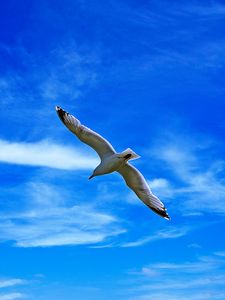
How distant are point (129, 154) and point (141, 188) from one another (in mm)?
3185

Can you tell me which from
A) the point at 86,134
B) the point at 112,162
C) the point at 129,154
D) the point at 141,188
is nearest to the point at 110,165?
the point at 112,162

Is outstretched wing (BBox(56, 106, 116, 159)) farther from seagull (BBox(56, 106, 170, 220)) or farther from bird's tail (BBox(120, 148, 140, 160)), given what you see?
bird's tail (BBox(120, 148, 140, 160))

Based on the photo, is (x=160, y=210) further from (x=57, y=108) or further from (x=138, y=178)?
(x=57, y=108)

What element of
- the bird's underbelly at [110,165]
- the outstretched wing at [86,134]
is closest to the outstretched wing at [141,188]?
the bird's underbelly at [110,165]

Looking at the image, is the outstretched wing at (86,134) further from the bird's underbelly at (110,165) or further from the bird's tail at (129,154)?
the bird's tail at (129,154)

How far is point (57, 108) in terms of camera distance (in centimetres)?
2589

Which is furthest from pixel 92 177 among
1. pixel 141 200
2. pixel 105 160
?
pixel 141 200

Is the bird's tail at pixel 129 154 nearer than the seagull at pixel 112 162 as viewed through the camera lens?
Yes

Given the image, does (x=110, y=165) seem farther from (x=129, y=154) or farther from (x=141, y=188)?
(x=141, y=188)

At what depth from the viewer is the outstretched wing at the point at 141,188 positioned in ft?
84.7

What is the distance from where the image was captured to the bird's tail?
23703 millimetres

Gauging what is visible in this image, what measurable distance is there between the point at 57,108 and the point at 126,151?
14.3ft

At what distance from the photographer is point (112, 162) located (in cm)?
2444

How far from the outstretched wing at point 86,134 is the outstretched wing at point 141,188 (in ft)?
4.16
